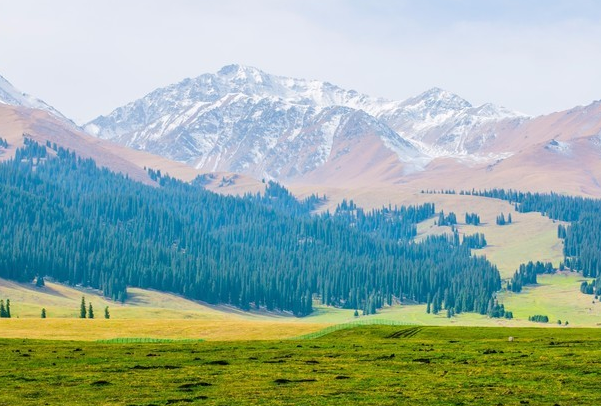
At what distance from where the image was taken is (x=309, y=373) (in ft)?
243

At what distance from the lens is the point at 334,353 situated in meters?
91.0

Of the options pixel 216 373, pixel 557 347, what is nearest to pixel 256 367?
pixel 216 373

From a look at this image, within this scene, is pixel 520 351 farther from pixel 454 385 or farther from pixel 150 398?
pixel 150 398

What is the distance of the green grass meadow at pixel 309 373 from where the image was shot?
6119cm

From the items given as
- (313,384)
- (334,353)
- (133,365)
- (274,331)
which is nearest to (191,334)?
(274,331)

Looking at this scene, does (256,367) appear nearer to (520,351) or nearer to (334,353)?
(334,353)

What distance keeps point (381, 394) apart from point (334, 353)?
28.8m

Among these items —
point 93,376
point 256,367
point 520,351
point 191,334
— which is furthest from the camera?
point 191,334

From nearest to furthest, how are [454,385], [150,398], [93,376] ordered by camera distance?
[150,398]
[454,385]
[93,376]

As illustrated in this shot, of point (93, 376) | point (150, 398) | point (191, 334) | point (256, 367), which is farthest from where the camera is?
point (191, 334)

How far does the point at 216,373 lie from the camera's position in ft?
244

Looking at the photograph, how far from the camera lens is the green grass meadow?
201 feet

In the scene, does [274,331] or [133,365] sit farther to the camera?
[274,331]

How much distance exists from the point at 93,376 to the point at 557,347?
145 ft
